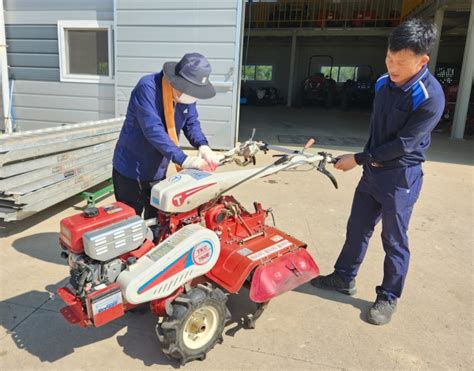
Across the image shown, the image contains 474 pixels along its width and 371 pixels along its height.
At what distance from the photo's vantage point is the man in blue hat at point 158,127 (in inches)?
94.3

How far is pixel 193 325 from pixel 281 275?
0.59 meters

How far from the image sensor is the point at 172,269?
7.14 ft

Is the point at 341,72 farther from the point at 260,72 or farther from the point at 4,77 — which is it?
the point at 4,77

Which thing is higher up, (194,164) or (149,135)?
(149,135)

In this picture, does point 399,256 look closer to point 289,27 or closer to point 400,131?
point 400,131

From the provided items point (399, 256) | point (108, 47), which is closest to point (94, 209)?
point (399, 256)

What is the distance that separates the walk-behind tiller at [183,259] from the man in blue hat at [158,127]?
0.21m

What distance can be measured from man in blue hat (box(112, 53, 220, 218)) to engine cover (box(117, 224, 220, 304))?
42 centimetres

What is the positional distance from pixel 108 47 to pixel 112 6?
68 cm

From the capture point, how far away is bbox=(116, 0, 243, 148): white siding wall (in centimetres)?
692

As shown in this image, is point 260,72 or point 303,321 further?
point 260,72

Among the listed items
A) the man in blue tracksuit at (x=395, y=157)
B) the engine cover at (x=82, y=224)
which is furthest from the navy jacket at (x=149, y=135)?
the man in blue tracksuit at (x=395, y=157)

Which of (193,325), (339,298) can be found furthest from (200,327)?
(339,298)

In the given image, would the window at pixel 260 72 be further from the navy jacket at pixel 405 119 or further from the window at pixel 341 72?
the navy jacket at pixel 405 119
